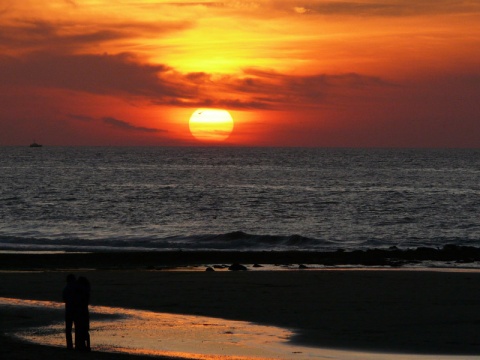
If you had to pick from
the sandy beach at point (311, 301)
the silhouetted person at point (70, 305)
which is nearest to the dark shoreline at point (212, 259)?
the sandy beach at point (311, 301)

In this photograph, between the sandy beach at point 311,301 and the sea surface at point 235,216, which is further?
the sea surface at point 235,216

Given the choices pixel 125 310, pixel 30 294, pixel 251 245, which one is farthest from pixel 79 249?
pixel 125 310

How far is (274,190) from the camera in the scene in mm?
97562

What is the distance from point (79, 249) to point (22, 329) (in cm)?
2546

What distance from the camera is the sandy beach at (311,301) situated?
17469 millimetres

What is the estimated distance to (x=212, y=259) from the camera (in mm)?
36781

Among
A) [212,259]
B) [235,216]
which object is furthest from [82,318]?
[235,216]

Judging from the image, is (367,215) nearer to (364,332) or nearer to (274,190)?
(274,190)

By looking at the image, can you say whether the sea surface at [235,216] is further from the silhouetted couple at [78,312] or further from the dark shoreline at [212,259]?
the silhouetted couple at [78,312]

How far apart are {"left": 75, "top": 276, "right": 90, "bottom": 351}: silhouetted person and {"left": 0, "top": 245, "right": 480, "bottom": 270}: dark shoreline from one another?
16720mm

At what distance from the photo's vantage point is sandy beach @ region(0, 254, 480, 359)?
1747cm

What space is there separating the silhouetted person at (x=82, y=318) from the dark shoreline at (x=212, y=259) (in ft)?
54.9

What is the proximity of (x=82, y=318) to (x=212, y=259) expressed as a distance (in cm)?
2085

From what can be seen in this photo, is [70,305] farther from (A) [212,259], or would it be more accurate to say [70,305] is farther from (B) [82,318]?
(A) [212,259]
